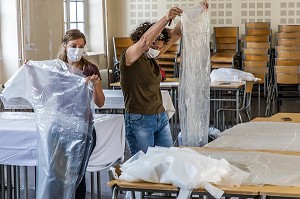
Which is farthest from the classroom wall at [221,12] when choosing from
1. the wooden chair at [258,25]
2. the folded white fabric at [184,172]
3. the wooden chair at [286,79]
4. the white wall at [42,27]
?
the folded white fabric at [184,172]

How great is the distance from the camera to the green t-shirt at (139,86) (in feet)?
13.2

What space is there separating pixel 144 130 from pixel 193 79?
441 millimetres

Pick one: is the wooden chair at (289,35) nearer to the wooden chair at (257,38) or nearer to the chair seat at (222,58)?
the wooden chair at (257,38)

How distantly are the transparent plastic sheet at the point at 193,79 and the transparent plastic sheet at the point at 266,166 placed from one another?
0.49 meters

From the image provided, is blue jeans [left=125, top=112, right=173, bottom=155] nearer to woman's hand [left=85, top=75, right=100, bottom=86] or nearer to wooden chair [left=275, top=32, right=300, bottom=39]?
woman's hand [left=85, top=75, right=100, bottom=86]

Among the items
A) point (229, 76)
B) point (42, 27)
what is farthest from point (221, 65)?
point (42, 27)

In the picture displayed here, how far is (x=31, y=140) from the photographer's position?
13.6ft

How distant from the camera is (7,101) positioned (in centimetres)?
448

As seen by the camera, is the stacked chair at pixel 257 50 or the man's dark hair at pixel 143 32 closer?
the man's dark hair at pixel 143 32

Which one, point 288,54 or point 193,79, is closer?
point 193,79

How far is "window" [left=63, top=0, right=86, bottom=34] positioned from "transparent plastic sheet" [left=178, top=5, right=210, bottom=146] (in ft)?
21.5

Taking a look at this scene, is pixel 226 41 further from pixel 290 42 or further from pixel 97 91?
pixel 97 91

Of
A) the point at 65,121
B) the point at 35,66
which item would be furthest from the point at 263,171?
the point at 35,66

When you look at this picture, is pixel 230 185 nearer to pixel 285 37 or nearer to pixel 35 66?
pixel 35 66
